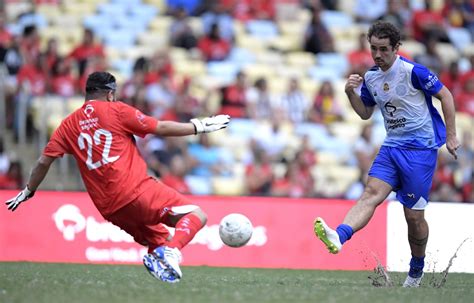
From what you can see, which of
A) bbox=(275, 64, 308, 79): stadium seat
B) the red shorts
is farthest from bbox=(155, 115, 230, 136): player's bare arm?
bbox=(275, 64, 308, 79): stadium seat

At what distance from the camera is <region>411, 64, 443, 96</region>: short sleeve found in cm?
966

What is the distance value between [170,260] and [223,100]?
9.99m

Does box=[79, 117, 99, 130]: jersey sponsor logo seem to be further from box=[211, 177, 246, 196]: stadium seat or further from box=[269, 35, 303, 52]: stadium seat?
box=[269, 35, 303, 52]: stadium seat

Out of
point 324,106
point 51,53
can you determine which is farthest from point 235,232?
point 324,106

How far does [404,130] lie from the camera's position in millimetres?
9883

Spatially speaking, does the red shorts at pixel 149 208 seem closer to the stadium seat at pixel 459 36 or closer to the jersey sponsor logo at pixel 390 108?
the jersey sponsor logo at pixel 390 108

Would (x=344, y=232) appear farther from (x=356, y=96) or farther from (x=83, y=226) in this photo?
(x=83, y=226)

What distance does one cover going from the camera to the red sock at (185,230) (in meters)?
8.74

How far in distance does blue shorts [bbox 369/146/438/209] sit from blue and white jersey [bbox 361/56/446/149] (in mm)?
89

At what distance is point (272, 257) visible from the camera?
14.5 m

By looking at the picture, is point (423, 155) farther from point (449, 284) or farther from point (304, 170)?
point (304, 170)

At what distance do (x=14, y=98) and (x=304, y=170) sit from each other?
5.00 metres

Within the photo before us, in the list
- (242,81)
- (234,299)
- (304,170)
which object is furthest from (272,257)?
(234,299)

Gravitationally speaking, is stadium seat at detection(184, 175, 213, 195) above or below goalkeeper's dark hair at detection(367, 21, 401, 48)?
below
